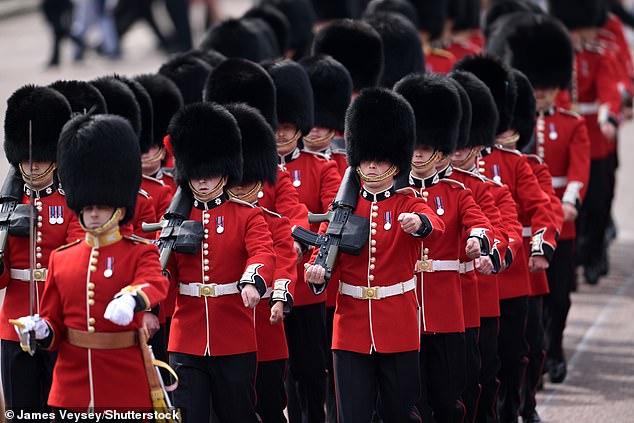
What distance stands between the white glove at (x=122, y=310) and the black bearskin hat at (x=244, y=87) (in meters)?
1.87

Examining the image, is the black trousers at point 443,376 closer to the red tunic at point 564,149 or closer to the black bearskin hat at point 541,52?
the red tunic at point 564,149

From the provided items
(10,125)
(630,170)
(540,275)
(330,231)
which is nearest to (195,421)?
(330,231)

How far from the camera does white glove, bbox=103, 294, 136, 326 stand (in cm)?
482

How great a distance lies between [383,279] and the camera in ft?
18.3

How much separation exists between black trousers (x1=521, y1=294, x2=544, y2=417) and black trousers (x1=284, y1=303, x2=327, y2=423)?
2.88 ft

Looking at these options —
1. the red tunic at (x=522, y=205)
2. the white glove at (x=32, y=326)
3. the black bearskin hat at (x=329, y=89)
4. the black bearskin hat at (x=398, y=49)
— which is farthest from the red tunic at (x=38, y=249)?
the black bearskin hat at (x=398, y=49)

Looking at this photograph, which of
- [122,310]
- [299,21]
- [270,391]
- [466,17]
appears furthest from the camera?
[466,17]

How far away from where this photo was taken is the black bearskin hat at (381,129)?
5.68 meters

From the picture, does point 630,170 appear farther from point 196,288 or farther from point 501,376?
point 196,288

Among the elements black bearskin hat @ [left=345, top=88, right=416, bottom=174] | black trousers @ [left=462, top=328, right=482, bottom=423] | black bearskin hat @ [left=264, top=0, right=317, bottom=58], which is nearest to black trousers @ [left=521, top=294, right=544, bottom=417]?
black trousers @ [left=462, top=328, right=482, bottom=423]

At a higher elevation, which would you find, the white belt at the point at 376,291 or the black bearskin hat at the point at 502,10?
the black bearskin hat at the point at 502,10

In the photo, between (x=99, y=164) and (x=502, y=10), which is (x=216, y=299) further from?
(x=502, y=10)

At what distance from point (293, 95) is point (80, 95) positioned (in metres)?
1.01

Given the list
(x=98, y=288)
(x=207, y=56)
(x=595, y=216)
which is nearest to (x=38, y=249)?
(x=98, y=288)
